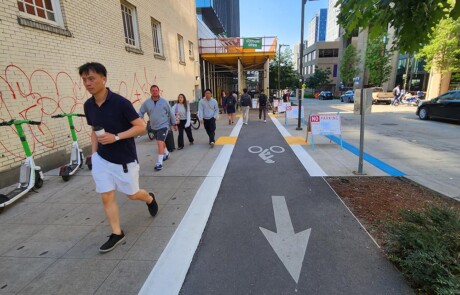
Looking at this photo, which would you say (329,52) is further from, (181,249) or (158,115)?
(181,249)

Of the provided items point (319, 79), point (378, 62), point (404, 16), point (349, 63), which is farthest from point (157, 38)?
point (319, 79)

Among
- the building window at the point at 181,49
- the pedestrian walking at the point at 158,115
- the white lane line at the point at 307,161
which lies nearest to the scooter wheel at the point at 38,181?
the pedestrian walking at the point at 158,115

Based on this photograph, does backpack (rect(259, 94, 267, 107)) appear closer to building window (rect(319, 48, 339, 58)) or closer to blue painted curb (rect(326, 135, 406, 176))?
blue painted curb (rect(326, 135, 406, 176))

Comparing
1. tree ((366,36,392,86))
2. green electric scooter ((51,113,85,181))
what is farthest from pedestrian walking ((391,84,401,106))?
green electric scooter ((51,113,85,181))

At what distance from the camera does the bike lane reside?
2.42 meters

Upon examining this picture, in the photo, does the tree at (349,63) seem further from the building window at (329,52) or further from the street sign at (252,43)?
the street sign at (252,43)

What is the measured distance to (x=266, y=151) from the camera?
758 cm

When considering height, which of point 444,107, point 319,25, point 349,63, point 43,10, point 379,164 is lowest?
point 379,164

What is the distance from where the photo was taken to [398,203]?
13.1 feet

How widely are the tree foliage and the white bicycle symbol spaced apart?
1929 cm

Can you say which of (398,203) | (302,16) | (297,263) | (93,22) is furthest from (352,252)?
(302,16)

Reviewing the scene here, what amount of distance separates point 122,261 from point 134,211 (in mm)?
1210

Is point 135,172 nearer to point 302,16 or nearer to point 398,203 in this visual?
point 398,203

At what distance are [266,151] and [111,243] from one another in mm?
5325
